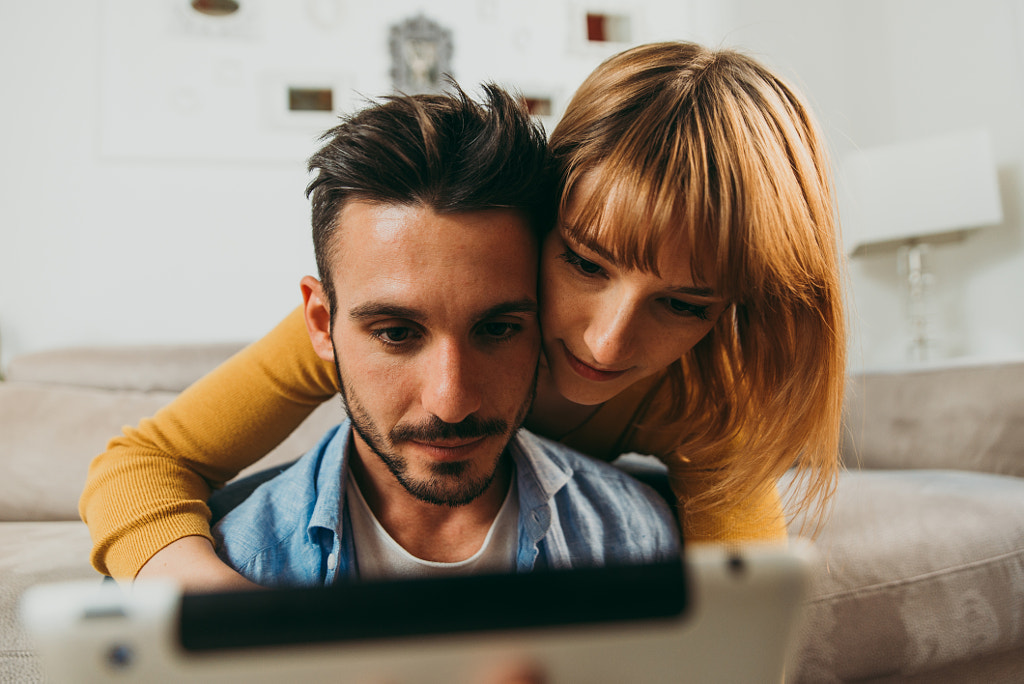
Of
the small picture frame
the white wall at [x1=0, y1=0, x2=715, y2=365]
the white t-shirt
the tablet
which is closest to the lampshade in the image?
the white wall at [x1=0, y1=0, x2=715, y2=365]

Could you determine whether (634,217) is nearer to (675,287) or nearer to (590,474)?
(675,287)

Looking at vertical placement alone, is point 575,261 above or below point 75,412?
above

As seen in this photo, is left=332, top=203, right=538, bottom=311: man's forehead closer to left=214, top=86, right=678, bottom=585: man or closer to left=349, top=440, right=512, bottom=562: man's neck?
left=214, top=86, right=678, bottom=585: man

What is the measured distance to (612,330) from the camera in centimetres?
77

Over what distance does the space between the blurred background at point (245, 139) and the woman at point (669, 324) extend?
131 centimetres

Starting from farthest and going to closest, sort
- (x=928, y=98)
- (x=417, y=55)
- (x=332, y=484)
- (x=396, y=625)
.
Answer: (x=928, y=98) → (x=417, y=55) → (x=332, y=484) → (x=396, y=625)

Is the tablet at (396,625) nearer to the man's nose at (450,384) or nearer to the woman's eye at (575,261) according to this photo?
the man's nose at (450,384)

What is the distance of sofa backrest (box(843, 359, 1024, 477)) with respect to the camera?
4.53 ft

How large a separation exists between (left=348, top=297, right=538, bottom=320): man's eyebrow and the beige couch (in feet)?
1.82

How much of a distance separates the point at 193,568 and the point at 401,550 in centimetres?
22

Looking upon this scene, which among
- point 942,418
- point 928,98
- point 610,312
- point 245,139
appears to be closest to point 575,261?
point 610,312

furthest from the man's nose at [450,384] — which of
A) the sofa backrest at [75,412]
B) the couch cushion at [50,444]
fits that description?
the couch cushion at [50,444]

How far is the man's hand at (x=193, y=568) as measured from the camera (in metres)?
0.68

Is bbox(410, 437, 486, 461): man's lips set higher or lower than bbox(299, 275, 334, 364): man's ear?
lower
